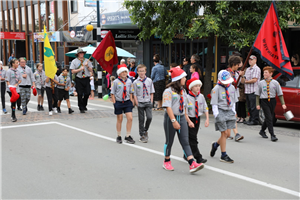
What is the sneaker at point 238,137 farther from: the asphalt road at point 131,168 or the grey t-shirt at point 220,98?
the grey t-shirt at point 220,98

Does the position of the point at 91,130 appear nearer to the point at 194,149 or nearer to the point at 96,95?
the point at 194,149

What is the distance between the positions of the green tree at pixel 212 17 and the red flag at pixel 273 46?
8.63 feet

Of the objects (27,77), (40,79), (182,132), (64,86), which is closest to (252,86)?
(182,132)

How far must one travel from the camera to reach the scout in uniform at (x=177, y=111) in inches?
222

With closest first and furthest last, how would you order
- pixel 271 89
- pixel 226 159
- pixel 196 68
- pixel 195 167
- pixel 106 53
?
pixel 195 167, pixel 226 159, pixel 271 89, pixel 106 53, pixel 196 68

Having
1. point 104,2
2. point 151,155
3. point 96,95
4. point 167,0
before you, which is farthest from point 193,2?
point 104,2

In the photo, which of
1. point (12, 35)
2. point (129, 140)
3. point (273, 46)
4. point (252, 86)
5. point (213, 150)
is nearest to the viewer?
point (213, 150)

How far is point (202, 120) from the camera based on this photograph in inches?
448

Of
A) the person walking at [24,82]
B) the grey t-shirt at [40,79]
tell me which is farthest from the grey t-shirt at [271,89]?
the grey t-shirt at [40,79]

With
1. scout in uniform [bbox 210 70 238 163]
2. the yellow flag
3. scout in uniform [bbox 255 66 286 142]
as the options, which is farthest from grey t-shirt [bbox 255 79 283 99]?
the yellow flag

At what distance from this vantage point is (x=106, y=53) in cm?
1083

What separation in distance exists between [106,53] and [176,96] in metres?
5.58

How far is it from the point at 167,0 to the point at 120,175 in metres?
7.33

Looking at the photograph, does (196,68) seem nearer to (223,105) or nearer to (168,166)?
(223,105)
